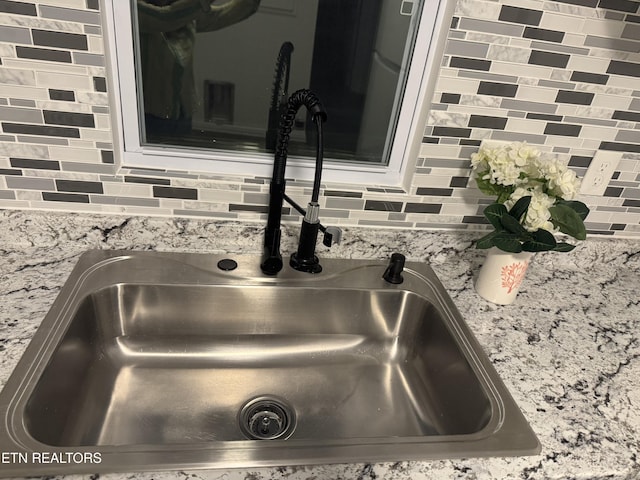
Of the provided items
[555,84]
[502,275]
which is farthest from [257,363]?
[555,84]

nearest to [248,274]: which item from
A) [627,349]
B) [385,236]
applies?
[385,236]

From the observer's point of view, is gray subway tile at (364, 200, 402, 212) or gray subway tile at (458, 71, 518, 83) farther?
gray subway tile at (364, 200, 402, 212)

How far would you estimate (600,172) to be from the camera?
116cm

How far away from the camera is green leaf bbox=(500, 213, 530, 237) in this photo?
3.07 feet

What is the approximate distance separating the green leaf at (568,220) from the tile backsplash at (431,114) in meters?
0.23

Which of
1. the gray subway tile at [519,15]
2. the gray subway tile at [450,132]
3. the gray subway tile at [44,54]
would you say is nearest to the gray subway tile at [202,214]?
the gray subway tile at [44,54]

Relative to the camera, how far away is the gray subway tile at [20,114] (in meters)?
0.90

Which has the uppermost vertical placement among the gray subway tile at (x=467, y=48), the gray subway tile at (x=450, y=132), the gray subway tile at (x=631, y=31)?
the gray subway tile at (x=631, y=31)

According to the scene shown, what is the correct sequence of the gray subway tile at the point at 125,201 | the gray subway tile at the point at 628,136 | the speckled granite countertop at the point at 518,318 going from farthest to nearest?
the gray subway tile at the point at 628,136 → the gray subway tile at the point at 125,201 → the speckled granite countertop at the point at 518,318

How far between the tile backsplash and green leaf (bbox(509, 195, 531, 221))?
0.19m

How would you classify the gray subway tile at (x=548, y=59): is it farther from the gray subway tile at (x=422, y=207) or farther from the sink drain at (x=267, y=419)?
the sink drain at (x=267, y=419)

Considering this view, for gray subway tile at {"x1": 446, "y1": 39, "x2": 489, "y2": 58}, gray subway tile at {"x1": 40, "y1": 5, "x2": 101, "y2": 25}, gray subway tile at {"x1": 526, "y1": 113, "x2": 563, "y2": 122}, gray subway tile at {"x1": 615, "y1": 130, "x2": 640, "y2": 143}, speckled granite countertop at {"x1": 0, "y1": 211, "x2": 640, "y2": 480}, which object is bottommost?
speckled granite countertop at {"x1": 0, "y1": 211, "x2": 640, "y2": 480}

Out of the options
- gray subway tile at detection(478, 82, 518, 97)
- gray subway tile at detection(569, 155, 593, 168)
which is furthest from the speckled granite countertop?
gray subway tile at detection(478, 82, 518, 97)

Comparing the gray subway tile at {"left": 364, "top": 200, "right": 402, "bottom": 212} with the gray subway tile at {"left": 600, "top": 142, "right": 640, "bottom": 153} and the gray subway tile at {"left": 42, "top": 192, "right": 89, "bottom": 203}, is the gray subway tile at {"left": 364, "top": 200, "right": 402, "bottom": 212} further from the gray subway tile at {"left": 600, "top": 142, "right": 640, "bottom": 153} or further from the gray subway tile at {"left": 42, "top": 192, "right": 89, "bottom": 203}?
the gray subway tile at {"left": 42, "top": 192, "right": 89, "bottom": 203}
